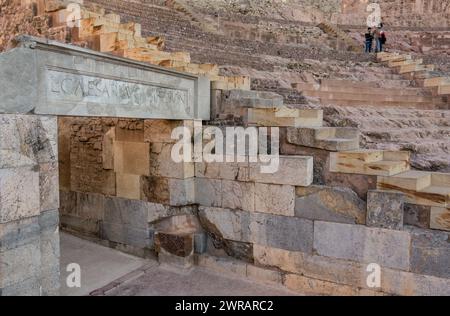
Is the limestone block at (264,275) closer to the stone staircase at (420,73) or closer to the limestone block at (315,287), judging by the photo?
the limestone block at (315,287)

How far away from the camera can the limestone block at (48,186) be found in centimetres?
314

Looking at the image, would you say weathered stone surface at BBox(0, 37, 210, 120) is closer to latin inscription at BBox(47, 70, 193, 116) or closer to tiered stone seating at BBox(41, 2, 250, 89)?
latin inscription at BBox(47, 70, 193, 116)

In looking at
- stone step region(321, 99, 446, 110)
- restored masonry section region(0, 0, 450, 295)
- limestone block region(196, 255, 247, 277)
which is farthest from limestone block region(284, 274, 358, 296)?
stone step region(321, 99, 446, 110)

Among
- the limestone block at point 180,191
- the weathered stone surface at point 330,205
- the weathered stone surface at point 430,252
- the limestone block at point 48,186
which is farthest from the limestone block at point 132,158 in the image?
the weathered stone surface at point 430,252

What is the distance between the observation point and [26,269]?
301 cm

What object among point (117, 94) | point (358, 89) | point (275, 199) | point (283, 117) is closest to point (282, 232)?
point (275, 199)

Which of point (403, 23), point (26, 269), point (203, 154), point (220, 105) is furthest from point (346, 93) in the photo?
point (403, 23)

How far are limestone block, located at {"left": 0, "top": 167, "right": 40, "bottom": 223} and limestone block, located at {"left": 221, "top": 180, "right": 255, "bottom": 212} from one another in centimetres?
229

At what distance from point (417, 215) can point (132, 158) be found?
12.2 feet

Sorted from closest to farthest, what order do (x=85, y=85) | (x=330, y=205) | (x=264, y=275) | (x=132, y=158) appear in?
(x=85, y=85) < (x=330, y=205) < (x=264, y=275) < (x=132, y=158)

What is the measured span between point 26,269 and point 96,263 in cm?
200

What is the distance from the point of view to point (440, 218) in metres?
3.58

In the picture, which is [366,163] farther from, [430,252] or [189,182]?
[189,182]

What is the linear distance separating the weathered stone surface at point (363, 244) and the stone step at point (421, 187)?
41 centimetres
